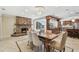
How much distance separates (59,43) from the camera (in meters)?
2.22

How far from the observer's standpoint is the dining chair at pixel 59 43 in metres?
2.17

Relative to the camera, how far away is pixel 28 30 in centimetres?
→ 218

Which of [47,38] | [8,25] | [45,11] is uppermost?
[45,11]

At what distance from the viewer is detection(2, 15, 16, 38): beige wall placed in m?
2.11

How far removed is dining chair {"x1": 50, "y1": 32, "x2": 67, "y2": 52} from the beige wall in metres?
0.83

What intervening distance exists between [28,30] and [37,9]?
436mm

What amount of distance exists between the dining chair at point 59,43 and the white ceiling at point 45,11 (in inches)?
15.1

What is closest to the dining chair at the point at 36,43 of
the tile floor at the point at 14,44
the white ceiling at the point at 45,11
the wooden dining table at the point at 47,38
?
the wooden dining table at the point at 47,38

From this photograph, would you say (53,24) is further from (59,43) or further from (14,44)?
(14,44)

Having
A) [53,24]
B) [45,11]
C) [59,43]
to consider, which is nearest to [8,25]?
[45,11]

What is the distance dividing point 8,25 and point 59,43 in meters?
1.04

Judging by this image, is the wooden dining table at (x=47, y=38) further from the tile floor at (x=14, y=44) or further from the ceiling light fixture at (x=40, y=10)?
the ceiling light fixture at (x=40, y=10)

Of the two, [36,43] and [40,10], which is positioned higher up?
[40,10]
